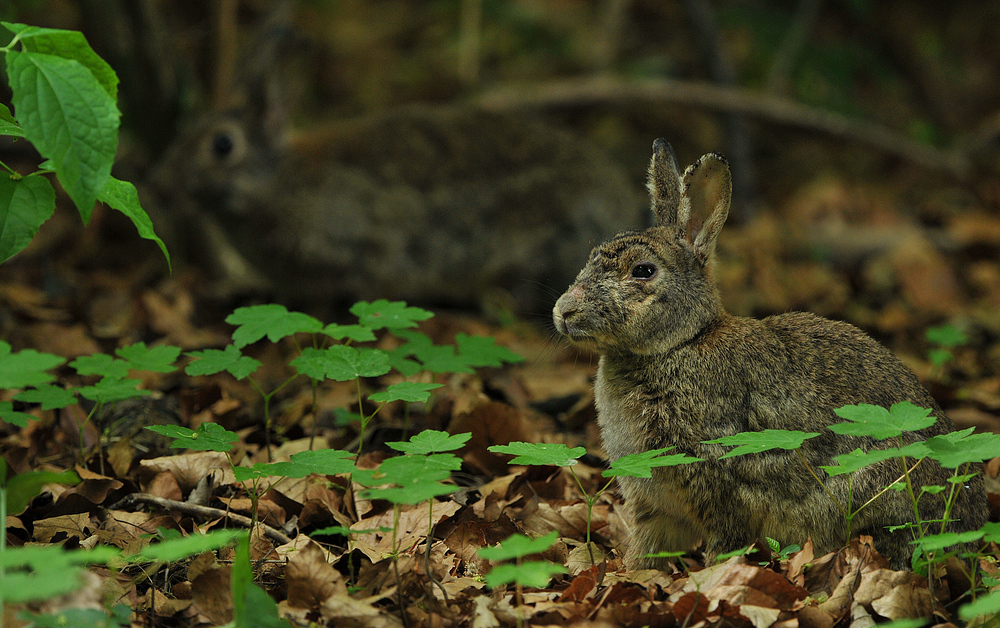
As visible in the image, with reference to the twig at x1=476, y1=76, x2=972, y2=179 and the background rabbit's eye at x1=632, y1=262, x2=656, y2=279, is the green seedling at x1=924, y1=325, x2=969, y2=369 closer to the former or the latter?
the background rabbit's eye at x1=632, y1=262, x2=656, y2=279

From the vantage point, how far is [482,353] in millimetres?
4324

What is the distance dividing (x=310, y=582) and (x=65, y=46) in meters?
1.74

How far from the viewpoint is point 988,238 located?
922 cm

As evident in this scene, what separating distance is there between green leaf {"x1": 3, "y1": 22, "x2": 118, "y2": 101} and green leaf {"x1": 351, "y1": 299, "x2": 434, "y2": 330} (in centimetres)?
147

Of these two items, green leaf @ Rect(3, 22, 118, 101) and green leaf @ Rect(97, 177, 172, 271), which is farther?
green leaf @ Rect(97, 177, 172, 271)

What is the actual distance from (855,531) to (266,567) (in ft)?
6.81

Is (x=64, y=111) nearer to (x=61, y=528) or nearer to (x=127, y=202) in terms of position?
(x=127, y=202)

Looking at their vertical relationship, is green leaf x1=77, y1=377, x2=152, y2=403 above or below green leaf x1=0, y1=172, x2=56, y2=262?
below

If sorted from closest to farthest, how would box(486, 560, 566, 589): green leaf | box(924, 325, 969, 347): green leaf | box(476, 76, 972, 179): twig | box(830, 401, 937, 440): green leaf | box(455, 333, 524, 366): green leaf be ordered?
1. box(486, 560, 566, 589): green leaf
2. box(830, 401, 937, 440): green leaf
3. box(455, 333, 524, 366): green leaf
4. box(924, 325, 969, 347): green leaf
5. box(476, 76, 972, 179): twig

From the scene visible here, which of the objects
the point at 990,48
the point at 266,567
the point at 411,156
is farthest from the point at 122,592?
the point at 990,48

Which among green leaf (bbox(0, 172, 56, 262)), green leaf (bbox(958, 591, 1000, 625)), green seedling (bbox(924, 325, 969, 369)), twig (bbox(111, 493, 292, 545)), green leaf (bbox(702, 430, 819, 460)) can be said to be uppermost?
green leaf (bbox(0, 172, 56, 262))

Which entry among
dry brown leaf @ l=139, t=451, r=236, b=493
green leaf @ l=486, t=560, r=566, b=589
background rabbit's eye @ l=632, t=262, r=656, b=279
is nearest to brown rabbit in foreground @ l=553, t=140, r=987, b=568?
background rabbit's eye @ l=632, t=262, r=656, b=279

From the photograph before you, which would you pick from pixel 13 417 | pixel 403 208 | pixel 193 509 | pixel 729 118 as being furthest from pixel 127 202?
pixel 729 118

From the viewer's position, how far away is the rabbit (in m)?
8.23
